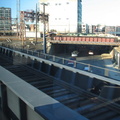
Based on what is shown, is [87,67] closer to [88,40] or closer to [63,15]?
[88,40]

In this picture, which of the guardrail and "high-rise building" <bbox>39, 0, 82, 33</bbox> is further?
"high-rise building" <bbox>39, 0, 82, 33</bbox>

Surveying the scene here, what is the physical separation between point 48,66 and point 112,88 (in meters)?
5.05

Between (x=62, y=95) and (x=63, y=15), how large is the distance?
5848 centimetres

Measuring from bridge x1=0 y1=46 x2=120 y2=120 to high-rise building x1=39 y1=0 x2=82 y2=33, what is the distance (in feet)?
177

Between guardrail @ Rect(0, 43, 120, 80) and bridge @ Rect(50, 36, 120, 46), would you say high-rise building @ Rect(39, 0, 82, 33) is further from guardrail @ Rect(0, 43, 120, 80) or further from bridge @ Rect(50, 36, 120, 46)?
guardrail @ Rect(0, 43, 120, 80)

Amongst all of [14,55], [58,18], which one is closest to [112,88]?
[14,55]

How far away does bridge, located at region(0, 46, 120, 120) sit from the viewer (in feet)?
13.2

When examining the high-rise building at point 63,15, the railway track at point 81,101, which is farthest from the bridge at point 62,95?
the high-rise building at point 63,15

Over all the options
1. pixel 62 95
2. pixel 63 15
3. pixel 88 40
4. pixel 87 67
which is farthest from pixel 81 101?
pixel 63 15

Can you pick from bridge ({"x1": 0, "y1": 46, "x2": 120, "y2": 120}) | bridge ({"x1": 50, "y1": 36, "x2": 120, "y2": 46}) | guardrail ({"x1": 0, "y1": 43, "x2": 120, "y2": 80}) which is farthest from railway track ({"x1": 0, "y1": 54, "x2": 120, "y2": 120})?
bridge ({"x1": 50, "y1": 36, "x2": 120, "y2": 46})

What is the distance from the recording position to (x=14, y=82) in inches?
232

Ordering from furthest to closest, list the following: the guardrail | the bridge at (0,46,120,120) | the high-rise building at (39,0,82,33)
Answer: the high-rise building at (39,0,82,33), the guardrail, the bridge at (0,46,120,120)

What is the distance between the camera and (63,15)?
62500 mm

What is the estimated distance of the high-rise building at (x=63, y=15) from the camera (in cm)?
6119
